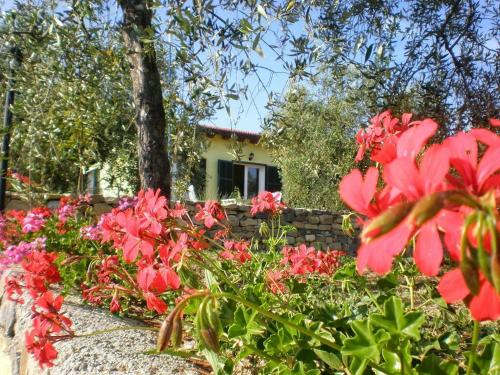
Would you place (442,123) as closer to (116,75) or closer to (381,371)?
(116,75)

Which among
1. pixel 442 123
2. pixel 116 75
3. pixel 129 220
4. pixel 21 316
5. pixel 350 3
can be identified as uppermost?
pixel 350 3

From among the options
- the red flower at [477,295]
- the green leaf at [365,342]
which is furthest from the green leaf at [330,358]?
the red flower at [477,295]

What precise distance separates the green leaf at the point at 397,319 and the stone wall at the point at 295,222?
6.43 meters

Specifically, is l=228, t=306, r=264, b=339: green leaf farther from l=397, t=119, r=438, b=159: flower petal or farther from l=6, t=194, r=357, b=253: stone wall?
l=6, t=194, r=357, b=253: stone wall

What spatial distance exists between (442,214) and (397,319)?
53 centimetres

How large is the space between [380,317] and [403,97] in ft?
9.67

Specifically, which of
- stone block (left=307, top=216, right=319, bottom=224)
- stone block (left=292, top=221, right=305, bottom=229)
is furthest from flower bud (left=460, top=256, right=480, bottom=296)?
stone block (left=307, top=216, right=319, bottom=224)

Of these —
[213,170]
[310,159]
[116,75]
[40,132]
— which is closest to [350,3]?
[116,75]

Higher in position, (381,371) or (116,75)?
(116,75)

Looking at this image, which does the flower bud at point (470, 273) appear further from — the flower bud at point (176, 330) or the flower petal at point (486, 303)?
the flower bud at point (176, 330)

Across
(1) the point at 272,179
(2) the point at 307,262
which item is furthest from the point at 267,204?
(1) the point at 272,179

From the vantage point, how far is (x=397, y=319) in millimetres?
925

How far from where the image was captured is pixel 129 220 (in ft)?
3.66

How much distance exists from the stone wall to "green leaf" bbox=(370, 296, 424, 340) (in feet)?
21.1
